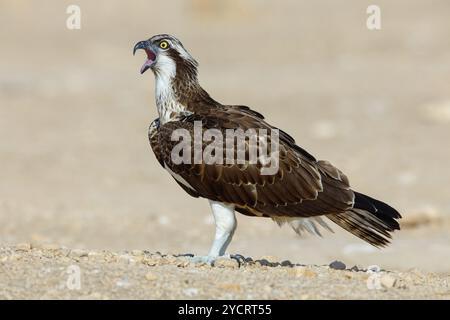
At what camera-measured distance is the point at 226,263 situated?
847cm

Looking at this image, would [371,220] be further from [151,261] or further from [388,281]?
[151,261]

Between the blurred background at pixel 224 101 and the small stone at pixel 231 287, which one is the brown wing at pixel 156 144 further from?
the blurred background at pixel 224 101

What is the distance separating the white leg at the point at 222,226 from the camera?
28.8 feet

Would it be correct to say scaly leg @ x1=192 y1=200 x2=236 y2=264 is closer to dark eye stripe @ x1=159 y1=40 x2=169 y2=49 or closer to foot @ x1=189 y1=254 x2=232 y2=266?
foot @ x1=189 y1=254 x2=232 y2=266

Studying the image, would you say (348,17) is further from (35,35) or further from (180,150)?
(180,150)

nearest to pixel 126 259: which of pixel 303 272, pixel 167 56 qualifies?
pixel 303 272

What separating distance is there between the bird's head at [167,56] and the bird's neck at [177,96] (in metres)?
0.05

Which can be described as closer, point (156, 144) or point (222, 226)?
point (222, 226)

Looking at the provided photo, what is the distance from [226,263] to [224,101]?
49.5ft

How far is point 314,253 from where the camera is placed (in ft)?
41.9

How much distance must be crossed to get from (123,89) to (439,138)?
7996 millimetres

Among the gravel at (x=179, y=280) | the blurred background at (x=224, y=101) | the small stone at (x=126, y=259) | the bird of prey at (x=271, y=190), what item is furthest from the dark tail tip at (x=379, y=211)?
the blurred background at (x=224, y=101)

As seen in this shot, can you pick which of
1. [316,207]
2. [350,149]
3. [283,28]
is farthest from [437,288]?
[283,28]

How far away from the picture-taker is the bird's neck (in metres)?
9.27
